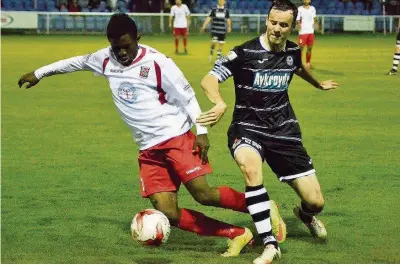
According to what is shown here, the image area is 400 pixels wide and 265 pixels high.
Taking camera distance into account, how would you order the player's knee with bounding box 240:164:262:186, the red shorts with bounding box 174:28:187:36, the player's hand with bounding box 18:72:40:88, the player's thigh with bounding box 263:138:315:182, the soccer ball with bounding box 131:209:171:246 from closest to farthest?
the soccer ball with bounding box 131:209:171:246 → the player's knee with bounding box 240:164:262:186 → the player's thigh with bounding box 263:138:315:182 → the player's hand with bounding box 18:72:40:88 → the red shorts with bounding box 174:28:187:36

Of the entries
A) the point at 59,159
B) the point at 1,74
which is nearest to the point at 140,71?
the point at 59,159

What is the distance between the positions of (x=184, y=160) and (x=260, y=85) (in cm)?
89

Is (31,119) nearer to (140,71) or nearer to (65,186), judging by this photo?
(65,186)

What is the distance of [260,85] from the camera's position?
7.59 m

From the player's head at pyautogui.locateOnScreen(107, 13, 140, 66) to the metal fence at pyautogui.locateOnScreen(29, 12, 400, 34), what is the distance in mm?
33243

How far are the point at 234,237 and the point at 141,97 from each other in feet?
4.54

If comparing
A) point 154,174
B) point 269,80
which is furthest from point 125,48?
point 269,80

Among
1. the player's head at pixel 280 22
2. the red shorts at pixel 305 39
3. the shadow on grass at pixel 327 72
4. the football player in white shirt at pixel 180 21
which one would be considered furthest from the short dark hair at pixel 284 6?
the football player in white shirt at pixel 180 21

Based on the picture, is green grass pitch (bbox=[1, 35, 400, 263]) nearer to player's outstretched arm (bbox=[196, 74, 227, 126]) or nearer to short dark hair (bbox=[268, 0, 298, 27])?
player's outstretched arm (bbox=[196, 74, 227, 126])

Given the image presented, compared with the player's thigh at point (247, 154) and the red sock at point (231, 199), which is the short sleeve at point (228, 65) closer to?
the player's thigh at point (247, 154)

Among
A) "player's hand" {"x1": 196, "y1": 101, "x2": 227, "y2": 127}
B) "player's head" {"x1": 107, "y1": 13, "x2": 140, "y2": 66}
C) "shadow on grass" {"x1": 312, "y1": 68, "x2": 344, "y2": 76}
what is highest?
"player's head" {"x1": 107, "y1": 13, "x2": 140, "y2": 66}

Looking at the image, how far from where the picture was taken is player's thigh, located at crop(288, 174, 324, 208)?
25.2 ft

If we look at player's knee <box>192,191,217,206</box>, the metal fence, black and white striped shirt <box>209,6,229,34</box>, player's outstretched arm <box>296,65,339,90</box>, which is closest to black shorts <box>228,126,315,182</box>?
player's knee <box>192,191,217,206</box>

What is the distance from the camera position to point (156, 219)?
7.25 meters
